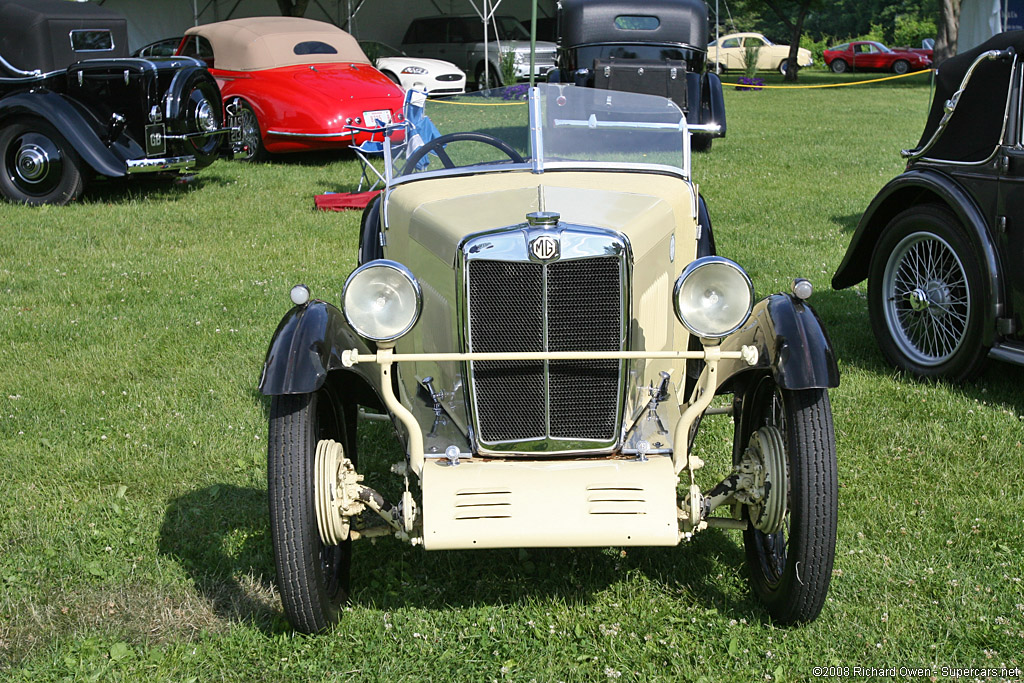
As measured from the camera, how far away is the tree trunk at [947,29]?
911 inches

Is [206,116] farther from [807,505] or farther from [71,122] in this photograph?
[807,505]

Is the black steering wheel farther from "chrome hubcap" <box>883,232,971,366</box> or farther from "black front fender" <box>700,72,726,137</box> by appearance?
"black front fender" <box>700,72,726,137</box>

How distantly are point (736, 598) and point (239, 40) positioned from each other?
39.3 feet

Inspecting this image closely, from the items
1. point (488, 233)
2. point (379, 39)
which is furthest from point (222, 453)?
point (379, 39)

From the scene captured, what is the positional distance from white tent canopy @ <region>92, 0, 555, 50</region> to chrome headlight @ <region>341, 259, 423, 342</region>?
687 inches

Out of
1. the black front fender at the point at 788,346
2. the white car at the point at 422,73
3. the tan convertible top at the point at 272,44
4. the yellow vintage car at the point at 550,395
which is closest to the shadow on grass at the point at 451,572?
the yellow vintage car at the point at 550,395

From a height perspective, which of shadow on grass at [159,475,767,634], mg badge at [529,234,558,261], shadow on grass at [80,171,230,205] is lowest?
shadow on grass at [159,475,767,634]

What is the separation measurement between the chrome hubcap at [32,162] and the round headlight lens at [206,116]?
1.62 metres

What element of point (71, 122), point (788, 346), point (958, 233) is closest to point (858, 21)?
point (71, 122)

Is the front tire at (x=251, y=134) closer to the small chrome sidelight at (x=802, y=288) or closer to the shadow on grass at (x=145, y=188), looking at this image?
the shadow on grass at (x=145, y=188)

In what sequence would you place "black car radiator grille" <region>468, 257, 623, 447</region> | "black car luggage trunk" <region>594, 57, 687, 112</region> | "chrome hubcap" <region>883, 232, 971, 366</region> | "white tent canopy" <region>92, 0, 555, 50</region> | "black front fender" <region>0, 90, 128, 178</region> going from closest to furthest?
1. "black car radiator grille" <region>468, 257, 623, 447</region>
2. "chrome hubcap" <region>883, 232, 971, 366</region>
3. "black front fender" <region>0, 90, 128, 178</region>
4. "black car luggage trunk" <region>594, 57, 687, 112</region>
5. "white tent canopy" <region>92, 0, 555, 50</region>

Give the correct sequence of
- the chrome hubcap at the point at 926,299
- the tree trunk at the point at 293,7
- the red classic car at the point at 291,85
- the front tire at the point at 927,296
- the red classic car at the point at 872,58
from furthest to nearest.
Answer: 1. the red classic car at the point at 872,58
2. the tree trunk at the point at 293,7
3. the red classic car at the point at 291,85
4. the chrome hubcap at the point at 926,299
5. the front tire at the point at 927,296

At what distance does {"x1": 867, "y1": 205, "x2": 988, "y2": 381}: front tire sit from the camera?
504 cm

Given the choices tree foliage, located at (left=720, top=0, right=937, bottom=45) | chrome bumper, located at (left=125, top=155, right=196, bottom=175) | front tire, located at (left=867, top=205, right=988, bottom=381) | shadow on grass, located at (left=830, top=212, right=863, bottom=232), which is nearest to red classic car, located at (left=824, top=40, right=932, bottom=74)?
tree foliage, located at (left=720, top=0, right=937, bottom=45)
